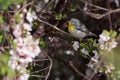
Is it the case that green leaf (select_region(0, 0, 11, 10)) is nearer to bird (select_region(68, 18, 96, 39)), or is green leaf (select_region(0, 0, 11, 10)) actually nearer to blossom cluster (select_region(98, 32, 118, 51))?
blossom cluster (select_region(98, 32, 118, 51))

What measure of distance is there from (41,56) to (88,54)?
523 millimetres

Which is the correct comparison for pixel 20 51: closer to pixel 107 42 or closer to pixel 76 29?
pixel 107 42

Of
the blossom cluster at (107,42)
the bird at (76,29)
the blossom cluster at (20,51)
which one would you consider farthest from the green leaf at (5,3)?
the bird at (76,29)

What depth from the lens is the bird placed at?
4083mm

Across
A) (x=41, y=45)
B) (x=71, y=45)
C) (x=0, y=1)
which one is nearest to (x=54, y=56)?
(x=71, y=45)

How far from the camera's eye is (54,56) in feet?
14.2

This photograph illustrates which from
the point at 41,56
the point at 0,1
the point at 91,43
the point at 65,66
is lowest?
the point at 65,66

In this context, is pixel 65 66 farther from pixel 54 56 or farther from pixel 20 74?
pixel 20 74

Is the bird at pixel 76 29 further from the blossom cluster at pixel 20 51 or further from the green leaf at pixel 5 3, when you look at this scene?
the green leaf at pixel 5 3

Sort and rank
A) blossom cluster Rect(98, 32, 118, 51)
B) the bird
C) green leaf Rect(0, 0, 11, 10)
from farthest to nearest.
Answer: the bird
blossom cluster Rect(98, 32, 118, 51)
green leaf Rect(0, 0, 11, 10)

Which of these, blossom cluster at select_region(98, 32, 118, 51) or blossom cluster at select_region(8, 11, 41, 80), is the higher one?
blossom cluster at select_region(8, 11, 41, 80)

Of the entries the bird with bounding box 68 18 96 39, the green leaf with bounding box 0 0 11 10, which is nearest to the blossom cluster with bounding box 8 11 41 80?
the green leaf with bounding box 0 0 11 10

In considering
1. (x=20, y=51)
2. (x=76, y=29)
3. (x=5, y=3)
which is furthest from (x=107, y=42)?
(x=76, y=29)

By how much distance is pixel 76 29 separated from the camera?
172 inches
